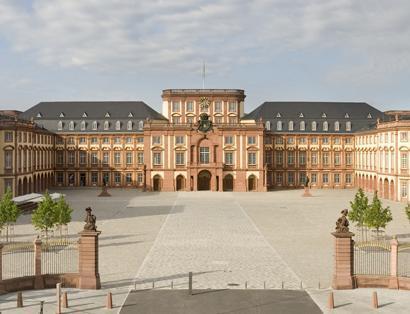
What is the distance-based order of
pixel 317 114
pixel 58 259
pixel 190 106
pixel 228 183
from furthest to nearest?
1. pixel 190 106
2. pixel 317 114
3. pixel 228 183
4. pixel 58 259

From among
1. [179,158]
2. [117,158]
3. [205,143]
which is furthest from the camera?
[117,158]

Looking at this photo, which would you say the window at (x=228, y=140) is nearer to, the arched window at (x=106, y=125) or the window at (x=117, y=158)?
the window at (x=117, y=158)

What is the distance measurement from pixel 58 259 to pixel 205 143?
200ft

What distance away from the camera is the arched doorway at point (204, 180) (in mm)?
94312

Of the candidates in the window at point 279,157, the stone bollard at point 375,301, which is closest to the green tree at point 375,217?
the stone bollard at point 375,301

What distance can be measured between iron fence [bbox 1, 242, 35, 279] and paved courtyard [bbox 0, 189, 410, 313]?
3.95 metres

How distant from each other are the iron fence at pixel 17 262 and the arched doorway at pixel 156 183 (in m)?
57.2

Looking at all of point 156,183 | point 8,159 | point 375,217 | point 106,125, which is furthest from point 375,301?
point 106,125

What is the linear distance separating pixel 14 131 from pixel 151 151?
2544 cm

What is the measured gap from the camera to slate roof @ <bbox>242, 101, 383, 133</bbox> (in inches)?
4043

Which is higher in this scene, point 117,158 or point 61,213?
point 117,158

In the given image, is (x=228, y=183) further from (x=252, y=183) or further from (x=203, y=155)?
(x=203, y=155)

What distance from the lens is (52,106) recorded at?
106438mm

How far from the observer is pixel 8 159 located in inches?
2960
